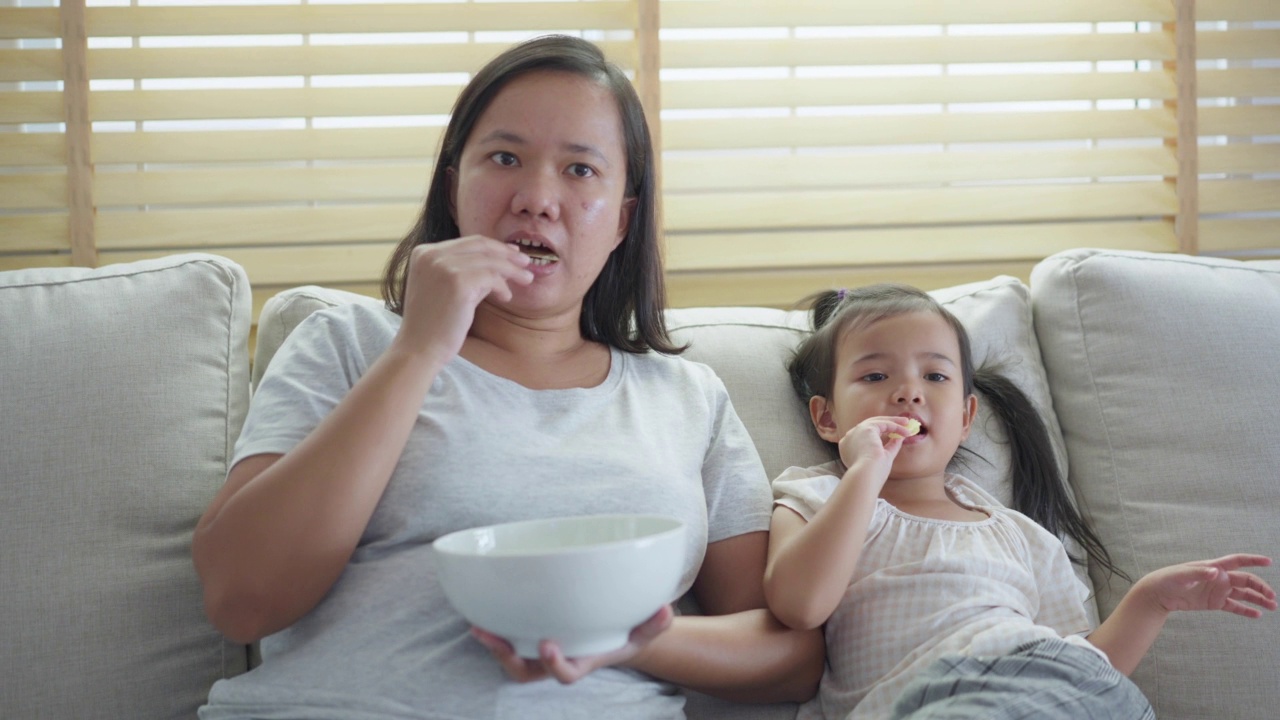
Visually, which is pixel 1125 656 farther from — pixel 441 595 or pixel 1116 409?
pixel 441 595

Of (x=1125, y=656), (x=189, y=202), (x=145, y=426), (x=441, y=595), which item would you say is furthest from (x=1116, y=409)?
(x=189, y=202)

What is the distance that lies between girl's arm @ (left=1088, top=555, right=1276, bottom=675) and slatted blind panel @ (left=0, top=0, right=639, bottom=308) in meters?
1.42

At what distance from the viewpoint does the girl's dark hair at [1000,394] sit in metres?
1.47

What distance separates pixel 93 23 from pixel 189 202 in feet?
1.31

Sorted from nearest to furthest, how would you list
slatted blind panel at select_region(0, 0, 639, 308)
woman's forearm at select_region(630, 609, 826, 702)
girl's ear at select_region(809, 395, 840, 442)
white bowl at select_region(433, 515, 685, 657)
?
white bowl at select_region(433, 515, 685, 657)
woman's forearm at select_region(630, 609, 826, 702)
girl's ear at select_region(809, 395, 840, 442)
slatted blind panel at select_region(0, 0, 639, 308)

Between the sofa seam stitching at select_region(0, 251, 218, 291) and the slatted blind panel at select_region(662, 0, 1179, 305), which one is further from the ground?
the slatted blind panel at select_region(662, 0, 1179, 305)

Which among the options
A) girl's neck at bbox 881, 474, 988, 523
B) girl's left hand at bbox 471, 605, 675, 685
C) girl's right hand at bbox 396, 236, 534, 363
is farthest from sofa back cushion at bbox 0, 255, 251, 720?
girl's neck at bbox 881, 474, 988, 523

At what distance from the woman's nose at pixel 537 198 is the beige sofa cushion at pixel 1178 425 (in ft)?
2.94

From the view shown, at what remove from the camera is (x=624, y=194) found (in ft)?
4.63

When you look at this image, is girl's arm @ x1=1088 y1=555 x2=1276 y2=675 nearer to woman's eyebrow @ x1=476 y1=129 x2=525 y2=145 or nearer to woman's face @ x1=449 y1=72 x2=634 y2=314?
woman's face @ x1=449 y1=72 x2=634 y2=314

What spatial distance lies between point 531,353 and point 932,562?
0.55 metres

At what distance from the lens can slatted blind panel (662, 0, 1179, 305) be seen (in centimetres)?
217

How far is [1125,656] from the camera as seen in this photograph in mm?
1246

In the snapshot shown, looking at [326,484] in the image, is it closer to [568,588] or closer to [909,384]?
[568,588]
